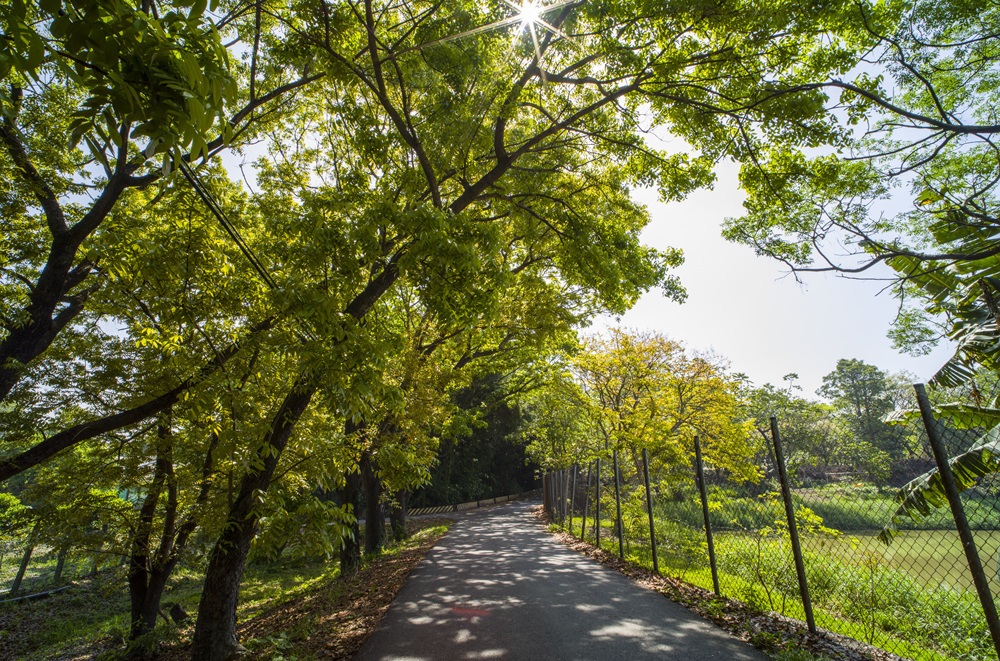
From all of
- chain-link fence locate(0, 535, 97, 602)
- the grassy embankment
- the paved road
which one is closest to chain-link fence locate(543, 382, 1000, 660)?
the paved road

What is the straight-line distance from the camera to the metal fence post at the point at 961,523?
3.25m

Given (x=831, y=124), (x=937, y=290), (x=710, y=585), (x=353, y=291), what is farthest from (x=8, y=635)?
(x=937, y=290)

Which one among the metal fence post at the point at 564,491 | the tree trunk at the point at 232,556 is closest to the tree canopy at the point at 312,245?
the tree trunk at the point at 232,556

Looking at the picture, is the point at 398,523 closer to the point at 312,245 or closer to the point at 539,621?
the point at 539,621

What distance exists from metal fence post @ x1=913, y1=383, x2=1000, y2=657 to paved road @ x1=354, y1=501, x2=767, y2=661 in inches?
67.6

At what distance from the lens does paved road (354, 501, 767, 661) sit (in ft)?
14.6

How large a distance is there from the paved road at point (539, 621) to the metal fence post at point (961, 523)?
1.72 meters

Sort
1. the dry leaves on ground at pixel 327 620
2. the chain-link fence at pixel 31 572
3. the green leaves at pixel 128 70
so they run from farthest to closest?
1. the chain-link fence at pixel 31 572
2. the dry leaves on ground at pixel 327 620
3. the green leaves at pixel 128 70

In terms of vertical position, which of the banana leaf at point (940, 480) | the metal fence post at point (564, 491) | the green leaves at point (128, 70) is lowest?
the metal fence post at point (564, 491)

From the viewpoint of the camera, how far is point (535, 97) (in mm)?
8180

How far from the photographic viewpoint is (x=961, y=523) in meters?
3.55

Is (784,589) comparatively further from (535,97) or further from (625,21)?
(535,97)

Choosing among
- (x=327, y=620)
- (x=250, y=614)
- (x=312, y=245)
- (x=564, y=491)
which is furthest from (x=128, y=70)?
(x=564, y=491)

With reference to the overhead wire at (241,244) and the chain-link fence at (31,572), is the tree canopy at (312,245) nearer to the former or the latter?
the overhead wire at (241,244)
